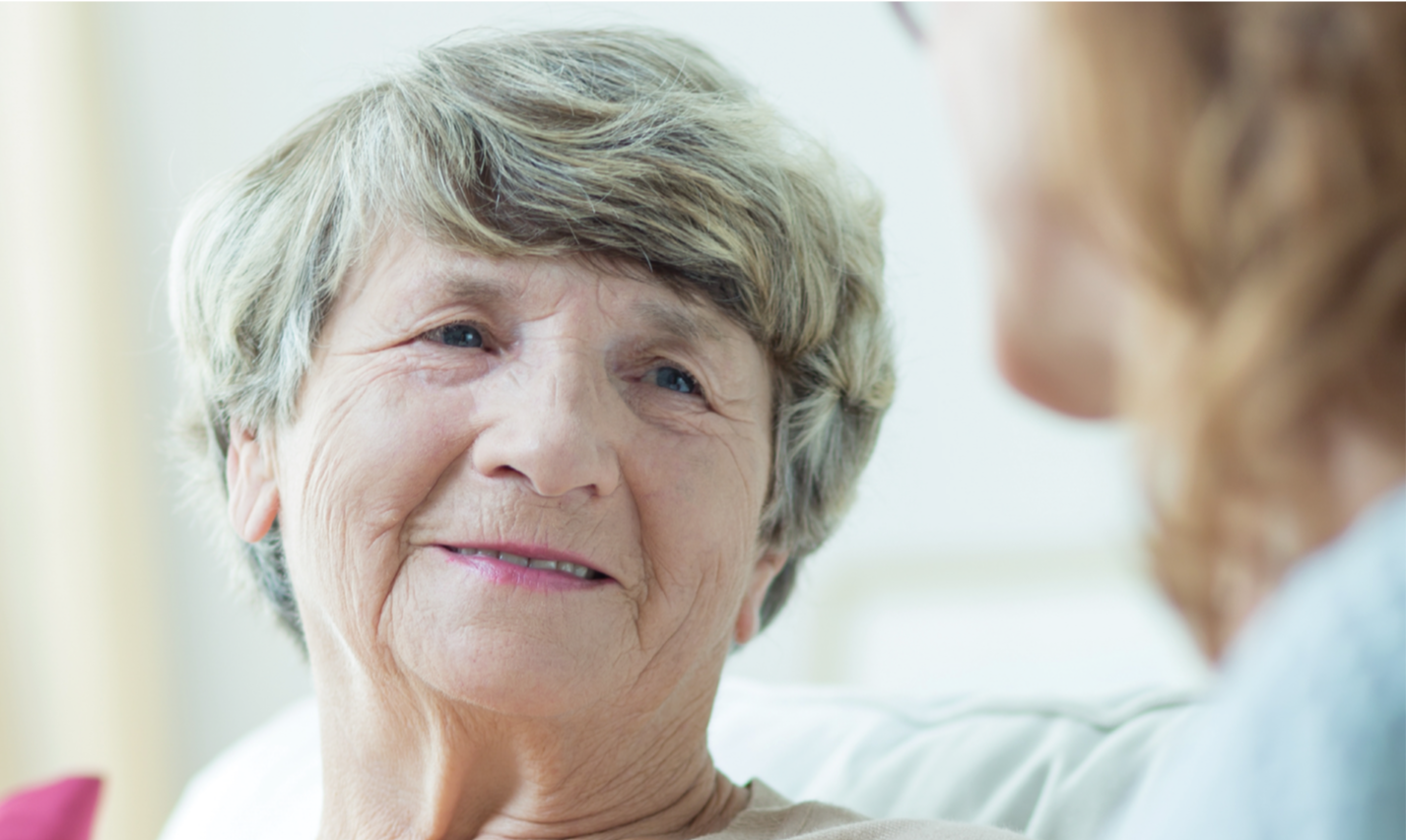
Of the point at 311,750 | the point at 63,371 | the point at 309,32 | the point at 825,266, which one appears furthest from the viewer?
the point at 63,371

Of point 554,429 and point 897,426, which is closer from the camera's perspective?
point 554,429

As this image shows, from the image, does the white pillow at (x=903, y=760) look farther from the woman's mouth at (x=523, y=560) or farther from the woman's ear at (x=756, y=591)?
the woman's mouth at (x=523, y=560)

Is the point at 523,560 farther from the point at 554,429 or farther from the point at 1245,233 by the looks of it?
the point at 1245,233

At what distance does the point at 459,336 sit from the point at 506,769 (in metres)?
0.45

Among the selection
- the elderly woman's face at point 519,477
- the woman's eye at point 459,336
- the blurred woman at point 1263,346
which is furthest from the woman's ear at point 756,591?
the blurred woman at point 1263,346

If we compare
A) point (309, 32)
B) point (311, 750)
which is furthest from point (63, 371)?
point (311, 750)

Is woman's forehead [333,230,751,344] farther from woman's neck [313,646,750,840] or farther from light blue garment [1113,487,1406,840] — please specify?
light blue garment [1113,487,1406,840]

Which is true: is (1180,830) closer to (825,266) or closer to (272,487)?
(825,266)

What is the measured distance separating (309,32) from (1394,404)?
2.41m

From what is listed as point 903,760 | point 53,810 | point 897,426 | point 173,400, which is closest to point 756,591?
point 903,760

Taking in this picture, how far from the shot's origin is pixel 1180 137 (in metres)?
0.46

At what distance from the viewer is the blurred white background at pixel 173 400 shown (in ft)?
7.47

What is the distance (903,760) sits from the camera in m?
1.56

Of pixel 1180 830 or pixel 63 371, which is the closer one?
pixel 1180 830
